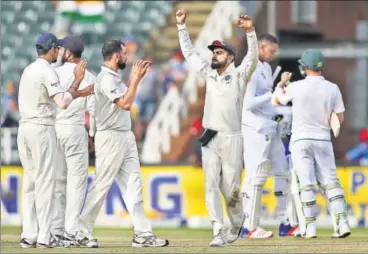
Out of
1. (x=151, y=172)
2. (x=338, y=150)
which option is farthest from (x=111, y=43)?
(x=338, y=150)

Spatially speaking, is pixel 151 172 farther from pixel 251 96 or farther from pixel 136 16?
pixel 136 16

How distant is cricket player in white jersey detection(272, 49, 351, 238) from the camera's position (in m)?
17.5

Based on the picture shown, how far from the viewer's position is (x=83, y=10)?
3112 centimetres

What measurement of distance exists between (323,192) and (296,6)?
1514 centimetres

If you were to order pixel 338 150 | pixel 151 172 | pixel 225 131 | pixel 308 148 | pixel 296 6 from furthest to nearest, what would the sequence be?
pixel 338 150, pixel 296 6, pixel 151 172, pixel 308 148, pixel 225 131

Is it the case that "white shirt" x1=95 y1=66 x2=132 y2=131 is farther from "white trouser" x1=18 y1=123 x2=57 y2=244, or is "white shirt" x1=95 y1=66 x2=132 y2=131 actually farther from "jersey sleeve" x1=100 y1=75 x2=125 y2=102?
"white trouser" x1=18 y1=123 x2=57 y2=244

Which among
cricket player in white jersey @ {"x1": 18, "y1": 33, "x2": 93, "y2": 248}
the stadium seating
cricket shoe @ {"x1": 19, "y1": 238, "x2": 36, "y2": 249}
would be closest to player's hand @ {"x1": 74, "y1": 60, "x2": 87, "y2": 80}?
cricket player in white jersey @ {"x1": 18, "y1": 33, "x2": 93, "y2": 248}

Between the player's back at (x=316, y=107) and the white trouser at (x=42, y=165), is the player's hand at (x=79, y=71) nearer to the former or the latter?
the white trouser at (x=42, y=165)

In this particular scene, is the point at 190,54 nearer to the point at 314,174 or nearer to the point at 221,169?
the point at 221,169

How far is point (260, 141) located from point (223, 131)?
7.12 feet

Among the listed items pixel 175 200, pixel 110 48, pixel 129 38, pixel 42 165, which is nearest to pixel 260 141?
pixel 110 48

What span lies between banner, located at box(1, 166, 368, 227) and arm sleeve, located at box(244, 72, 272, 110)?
6012mm

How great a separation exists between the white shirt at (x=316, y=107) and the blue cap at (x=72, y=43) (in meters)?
2.64

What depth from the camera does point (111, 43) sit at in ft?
53.3
